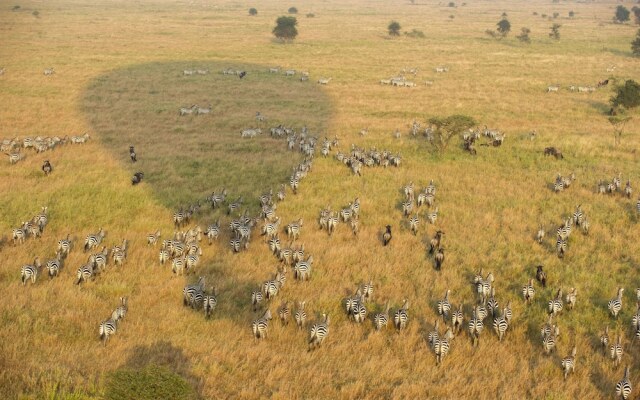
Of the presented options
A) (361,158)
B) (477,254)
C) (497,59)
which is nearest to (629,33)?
(497,59)

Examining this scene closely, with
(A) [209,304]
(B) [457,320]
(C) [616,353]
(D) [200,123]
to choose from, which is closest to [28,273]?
(A) [209,304]

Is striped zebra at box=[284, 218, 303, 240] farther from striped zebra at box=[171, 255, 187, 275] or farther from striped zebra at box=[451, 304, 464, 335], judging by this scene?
striped zebra at box=[451, 304, 464, 335]

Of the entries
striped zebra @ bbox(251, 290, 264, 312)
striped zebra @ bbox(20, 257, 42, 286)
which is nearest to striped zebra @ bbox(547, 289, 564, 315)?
striped zebra @ bbox(251, 290, 264, 312)

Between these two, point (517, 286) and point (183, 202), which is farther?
point (183, 202)

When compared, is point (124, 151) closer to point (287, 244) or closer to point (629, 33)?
point (287, 244)

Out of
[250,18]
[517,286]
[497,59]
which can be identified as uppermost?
[250,18]

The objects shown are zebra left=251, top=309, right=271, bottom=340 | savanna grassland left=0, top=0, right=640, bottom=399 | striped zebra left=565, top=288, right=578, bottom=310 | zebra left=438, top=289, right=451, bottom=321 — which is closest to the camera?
savanna grassland left=0, top=0, right=640, bottom=399
